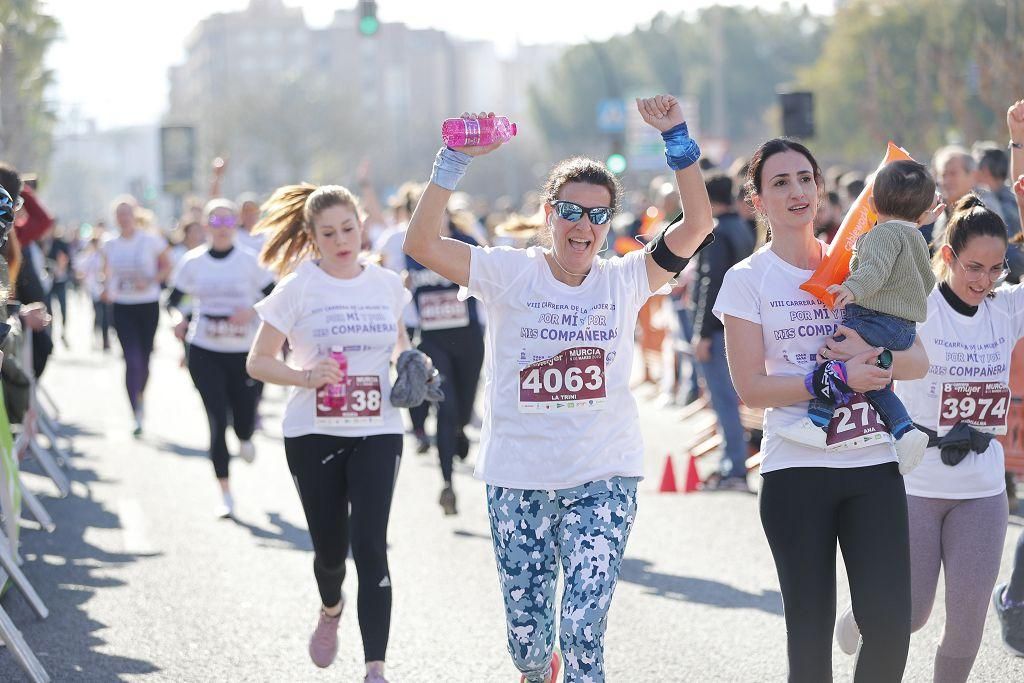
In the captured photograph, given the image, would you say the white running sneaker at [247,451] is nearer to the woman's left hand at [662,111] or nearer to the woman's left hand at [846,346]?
the woman's left hand at [662,111]

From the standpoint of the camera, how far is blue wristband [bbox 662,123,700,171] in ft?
15.2

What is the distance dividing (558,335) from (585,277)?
0.22 m

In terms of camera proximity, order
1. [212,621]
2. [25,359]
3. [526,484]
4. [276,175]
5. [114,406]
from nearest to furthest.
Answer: [526,484] → [212,621] → [25,359] → [114,406] → [276,175]

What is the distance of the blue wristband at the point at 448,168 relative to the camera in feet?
15.3

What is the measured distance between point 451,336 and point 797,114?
8756 millimetres

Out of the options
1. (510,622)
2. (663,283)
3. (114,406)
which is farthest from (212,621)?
(114,406)

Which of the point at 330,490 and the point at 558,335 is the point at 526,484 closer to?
the point at 558,335

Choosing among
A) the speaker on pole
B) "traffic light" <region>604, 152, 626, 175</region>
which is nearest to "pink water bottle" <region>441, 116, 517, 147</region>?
the speaker on pole

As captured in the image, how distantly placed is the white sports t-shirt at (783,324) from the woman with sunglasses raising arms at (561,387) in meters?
0.29

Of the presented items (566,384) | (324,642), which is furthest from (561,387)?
(324,642)

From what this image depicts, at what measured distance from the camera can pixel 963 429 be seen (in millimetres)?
5141

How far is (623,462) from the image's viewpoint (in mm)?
4828

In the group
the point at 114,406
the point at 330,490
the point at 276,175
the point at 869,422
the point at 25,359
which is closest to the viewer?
the point at 869,422

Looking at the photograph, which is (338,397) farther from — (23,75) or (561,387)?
(23,75)
